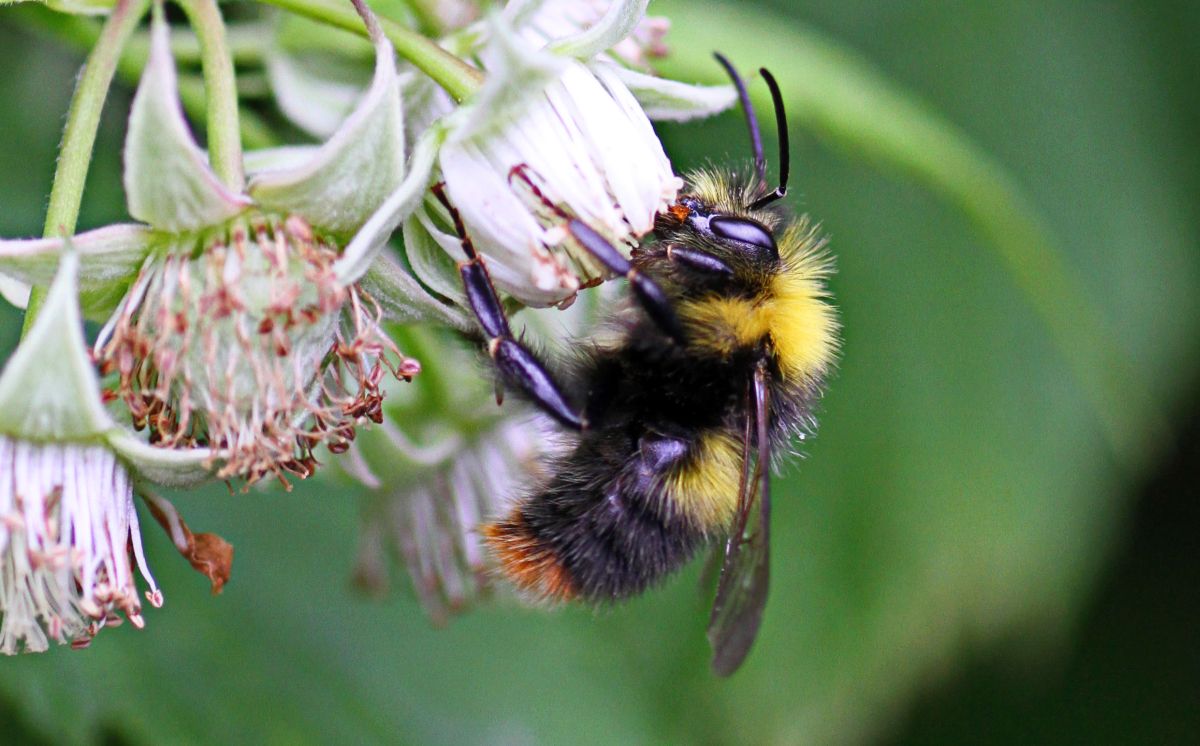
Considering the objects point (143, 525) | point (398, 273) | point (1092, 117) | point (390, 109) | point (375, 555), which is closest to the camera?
point (390, 109)

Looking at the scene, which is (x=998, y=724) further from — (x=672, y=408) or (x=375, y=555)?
(x=672, y=408)

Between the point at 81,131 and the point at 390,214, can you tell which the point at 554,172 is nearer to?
the point at 390,214

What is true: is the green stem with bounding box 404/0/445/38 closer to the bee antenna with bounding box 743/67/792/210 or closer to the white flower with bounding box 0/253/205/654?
the bee antenna with bounding box 743/67/792/210

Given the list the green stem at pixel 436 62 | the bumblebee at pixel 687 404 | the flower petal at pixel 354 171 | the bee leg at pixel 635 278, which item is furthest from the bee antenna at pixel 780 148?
the flower petal at pixel 354 171

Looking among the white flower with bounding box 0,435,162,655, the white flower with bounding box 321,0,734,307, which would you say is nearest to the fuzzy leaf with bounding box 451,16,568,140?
the white flower with bounding box 321,0,734,307

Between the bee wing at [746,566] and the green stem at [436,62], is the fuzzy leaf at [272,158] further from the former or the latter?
the bee wing at [746,566]

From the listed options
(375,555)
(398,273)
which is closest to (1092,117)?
(375,555)

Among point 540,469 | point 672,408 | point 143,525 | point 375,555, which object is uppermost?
point 672,408
